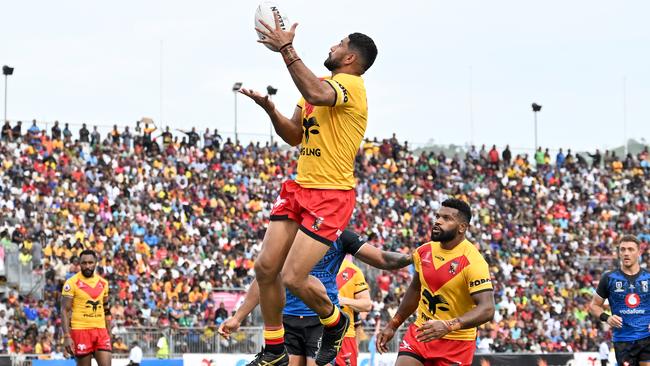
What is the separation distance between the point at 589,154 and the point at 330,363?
41488 millimetres

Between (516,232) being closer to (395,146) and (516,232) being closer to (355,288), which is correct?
(395,146)

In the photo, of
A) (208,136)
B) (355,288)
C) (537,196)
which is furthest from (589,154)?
(355,288)

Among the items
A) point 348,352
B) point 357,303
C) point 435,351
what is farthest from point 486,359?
point 435,351

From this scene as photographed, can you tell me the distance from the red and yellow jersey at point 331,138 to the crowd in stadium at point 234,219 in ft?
61.7

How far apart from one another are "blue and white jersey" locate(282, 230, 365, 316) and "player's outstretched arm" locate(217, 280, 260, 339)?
1.52 feet

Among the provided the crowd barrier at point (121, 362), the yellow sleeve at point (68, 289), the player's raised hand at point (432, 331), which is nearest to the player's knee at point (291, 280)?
the player's raised hand at point (432, 331)

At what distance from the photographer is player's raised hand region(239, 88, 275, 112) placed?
8719 millimetres

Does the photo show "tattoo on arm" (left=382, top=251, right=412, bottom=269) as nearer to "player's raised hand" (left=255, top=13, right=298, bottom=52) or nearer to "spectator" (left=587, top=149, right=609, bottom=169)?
"player's raised hand" (left=255, top=13, right=298, bottom=52)

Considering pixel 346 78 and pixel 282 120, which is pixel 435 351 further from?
pixel 346 78

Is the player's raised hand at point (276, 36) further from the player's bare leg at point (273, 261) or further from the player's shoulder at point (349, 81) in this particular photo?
the player's bare leg at point (273, 261)

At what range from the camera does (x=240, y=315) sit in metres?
10.1

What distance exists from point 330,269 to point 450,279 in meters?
1.34

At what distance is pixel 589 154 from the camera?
49500 millimetres

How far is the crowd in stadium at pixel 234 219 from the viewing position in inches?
1192
